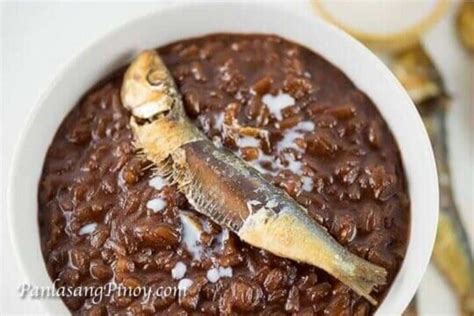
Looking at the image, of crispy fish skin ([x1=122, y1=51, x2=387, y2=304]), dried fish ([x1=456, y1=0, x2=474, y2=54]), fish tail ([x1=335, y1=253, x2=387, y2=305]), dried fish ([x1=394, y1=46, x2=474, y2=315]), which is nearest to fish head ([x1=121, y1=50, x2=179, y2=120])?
crispy fish skin ([x1=122, y1=51, x2=387, y2=304])

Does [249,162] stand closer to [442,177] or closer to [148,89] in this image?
[148,89]

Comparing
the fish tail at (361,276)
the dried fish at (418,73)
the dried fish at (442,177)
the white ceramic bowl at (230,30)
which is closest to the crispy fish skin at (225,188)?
the fish tail at (361,276)

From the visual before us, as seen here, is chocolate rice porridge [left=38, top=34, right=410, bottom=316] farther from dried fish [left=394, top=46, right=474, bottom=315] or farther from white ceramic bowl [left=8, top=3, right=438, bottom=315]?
dried fish [left=394, top=46, right=474, bottom=315]

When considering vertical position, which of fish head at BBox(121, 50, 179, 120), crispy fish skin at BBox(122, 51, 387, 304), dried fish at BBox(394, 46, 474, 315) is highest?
fish head at BBox(121, 50, 179, 120)

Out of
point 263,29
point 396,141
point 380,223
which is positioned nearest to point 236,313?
point 380,223

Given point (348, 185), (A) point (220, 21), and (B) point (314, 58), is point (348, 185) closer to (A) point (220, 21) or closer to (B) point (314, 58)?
(B) point (314, 58)
